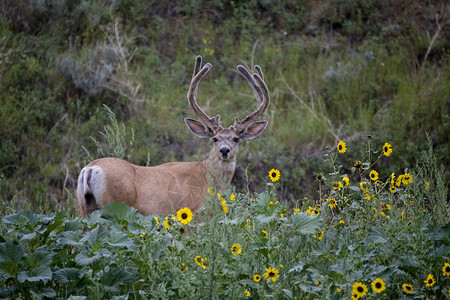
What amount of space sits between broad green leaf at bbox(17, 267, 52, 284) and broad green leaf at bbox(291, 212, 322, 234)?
1.58 metres

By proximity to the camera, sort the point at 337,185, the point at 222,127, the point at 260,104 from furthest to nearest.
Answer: the point at 260,104, the point at 222,127, the point at 337,185

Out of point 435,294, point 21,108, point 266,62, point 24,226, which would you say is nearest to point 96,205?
point 24,226

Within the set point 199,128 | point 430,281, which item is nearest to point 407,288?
point 430,281

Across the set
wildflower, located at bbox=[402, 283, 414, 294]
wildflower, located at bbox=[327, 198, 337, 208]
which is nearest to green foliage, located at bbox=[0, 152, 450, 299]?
wildflower, located at bbox=[402, 283, 414, 294]

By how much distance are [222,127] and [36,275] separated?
419cm

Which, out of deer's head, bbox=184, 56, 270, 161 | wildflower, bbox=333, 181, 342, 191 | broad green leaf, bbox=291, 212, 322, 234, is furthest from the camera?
deer's head, bbox=184, 56, 270, 161

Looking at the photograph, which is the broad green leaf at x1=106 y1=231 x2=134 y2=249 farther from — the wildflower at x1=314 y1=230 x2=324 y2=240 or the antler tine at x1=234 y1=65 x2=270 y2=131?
the antler tine at x1=234 y1=65 x2=270 y2=131

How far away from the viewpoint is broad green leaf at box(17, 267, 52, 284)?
3.71 m

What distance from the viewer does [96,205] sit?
257 inches

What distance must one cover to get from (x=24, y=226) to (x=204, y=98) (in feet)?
24.7

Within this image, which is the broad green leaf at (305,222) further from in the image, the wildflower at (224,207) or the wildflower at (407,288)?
the wildflower at (407,288)

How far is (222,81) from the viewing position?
38.4ft

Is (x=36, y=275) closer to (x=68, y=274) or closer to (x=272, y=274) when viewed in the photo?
(x=68, y=274)

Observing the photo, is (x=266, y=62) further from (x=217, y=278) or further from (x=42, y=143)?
(x=217, y=278)
